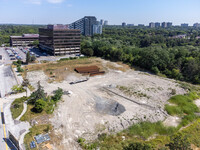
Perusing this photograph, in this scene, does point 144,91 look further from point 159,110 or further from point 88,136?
point 88,136

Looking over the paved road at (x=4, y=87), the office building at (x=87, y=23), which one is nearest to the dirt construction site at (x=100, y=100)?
the paved road at (x=4, y=87)

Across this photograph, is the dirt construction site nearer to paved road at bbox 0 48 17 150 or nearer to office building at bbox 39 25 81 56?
paved road at bbox 0 48 17 150

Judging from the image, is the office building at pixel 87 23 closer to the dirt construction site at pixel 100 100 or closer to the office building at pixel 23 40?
the office building at pixel 23 40

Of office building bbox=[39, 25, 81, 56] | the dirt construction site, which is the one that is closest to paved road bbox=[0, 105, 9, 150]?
the dirt construction site

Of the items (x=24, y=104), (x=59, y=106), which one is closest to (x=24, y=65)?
(x=24, y=104)

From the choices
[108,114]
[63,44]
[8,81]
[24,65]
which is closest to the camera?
[108,114]

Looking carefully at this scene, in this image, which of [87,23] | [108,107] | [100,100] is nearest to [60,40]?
[100,100]
